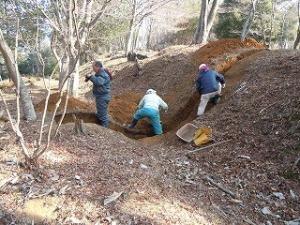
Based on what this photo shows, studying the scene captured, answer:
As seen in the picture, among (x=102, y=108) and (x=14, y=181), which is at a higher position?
(x=14, y=181)

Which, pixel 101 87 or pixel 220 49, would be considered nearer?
pixel 101 87

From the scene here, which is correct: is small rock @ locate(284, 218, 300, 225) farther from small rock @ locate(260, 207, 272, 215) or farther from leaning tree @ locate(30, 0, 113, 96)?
leaning tree @ locate(30, 0, 113, 96)

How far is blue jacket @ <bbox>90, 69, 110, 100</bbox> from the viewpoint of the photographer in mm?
8547

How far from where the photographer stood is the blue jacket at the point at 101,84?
855 cm

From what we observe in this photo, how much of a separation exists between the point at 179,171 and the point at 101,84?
11.0ft

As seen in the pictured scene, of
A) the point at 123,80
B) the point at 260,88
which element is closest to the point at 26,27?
the point at 123,80

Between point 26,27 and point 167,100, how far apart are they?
5.65m

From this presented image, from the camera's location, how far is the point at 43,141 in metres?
6.09

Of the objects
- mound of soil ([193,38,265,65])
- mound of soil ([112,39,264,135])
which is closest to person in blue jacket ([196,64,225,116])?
mound of soil ([112,39,264,135])

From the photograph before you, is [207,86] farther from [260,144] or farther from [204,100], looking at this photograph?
[260,144]

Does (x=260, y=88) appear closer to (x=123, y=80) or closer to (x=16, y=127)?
(x=16, y=127)

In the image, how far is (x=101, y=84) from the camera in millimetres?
8602

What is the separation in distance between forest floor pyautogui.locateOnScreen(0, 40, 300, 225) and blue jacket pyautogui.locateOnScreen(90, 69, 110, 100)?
157 centimetres

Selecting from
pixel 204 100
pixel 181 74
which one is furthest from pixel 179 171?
pixel 181 74
